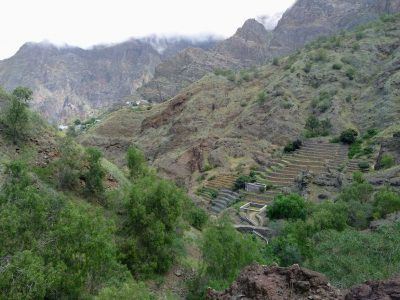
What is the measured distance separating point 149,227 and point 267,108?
74230 mm

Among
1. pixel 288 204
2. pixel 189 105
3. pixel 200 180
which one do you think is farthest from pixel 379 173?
pixel 189 105

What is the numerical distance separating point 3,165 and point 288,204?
3346 cm

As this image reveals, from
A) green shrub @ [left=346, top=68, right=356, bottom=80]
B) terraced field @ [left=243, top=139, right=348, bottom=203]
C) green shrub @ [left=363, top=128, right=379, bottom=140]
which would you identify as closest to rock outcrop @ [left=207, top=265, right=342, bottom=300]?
terraced field @ [left=243, top=139, right=348, bottom=203]

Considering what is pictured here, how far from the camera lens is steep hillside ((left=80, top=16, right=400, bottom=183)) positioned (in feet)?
267

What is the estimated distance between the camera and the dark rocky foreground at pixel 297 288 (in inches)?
519

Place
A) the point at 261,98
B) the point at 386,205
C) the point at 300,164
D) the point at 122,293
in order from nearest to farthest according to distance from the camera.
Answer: the point at 122,293, the point at 386,205, the point at 300,164, the point at 261,98

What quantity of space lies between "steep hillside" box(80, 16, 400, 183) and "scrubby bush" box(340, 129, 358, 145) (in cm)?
510

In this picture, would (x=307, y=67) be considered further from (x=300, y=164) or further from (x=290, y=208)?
(x=290, y=208)

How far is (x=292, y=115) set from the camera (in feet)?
289

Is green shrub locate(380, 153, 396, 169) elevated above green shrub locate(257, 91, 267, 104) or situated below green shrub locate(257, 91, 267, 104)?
below

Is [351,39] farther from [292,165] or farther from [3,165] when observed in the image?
[3,165]

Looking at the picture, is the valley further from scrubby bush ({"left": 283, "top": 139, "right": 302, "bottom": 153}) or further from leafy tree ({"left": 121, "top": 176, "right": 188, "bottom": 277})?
scrubby bush ({"left": 283, "top": 139, "right": 302, "bottom": 153})

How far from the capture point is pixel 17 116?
24.0 m

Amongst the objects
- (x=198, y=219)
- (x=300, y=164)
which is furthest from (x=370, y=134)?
(x=198, y=219)
